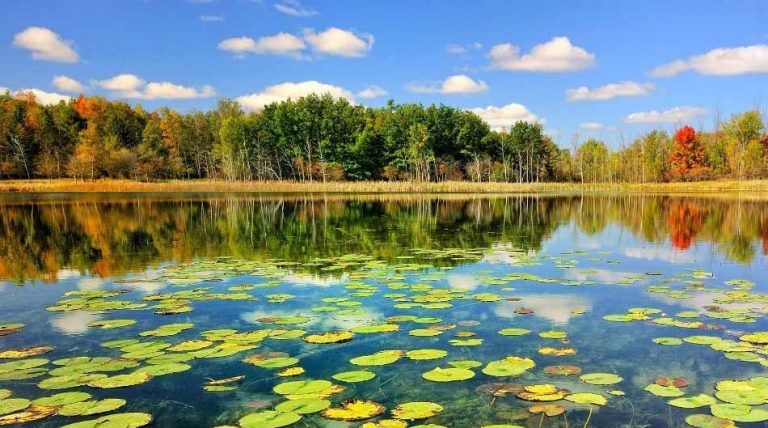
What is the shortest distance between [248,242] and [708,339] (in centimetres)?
1220

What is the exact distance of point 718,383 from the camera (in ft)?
14.7

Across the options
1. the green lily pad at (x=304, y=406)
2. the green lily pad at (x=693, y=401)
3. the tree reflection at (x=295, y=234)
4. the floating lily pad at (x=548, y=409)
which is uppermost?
the tree reflection at (x=295, y=234)

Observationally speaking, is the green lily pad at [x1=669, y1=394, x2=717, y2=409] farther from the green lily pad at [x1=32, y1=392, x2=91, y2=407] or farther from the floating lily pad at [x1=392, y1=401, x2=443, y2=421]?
the green lily pad at [x1=32, y1=392, x2=91, y2=407]

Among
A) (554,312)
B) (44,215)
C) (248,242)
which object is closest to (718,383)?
(554,312)

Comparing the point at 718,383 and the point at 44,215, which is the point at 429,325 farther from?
the point at 44,215

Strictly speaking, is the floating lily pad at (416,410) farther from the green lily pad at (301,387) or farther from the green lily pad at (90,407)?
the green lily pad at (90,407)

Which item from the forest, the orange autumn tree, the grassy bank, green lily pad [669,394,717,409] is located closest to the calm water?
green lily pad [669,394,717,409]

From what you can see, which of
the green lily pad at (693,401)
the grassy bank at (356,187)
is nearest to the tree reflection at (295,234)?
the green lily pad at (693,401)

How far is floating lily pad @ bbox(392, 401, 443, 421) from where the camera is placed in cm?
386

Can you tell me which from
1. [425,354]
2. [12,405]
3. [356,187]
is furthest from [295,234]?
[356,187]

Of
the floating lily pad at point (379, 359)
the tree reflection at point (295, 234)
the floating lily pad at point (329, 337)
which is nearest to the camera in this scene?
the floating lily pad at point (379, 359)

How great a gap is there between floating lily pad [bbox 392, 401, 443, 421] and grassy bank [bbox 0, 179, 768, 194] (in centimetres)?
4742

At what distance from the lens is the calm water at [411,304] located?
4.34 meters

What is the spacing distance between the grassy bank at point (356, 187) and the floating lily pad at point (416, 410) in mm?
47422
